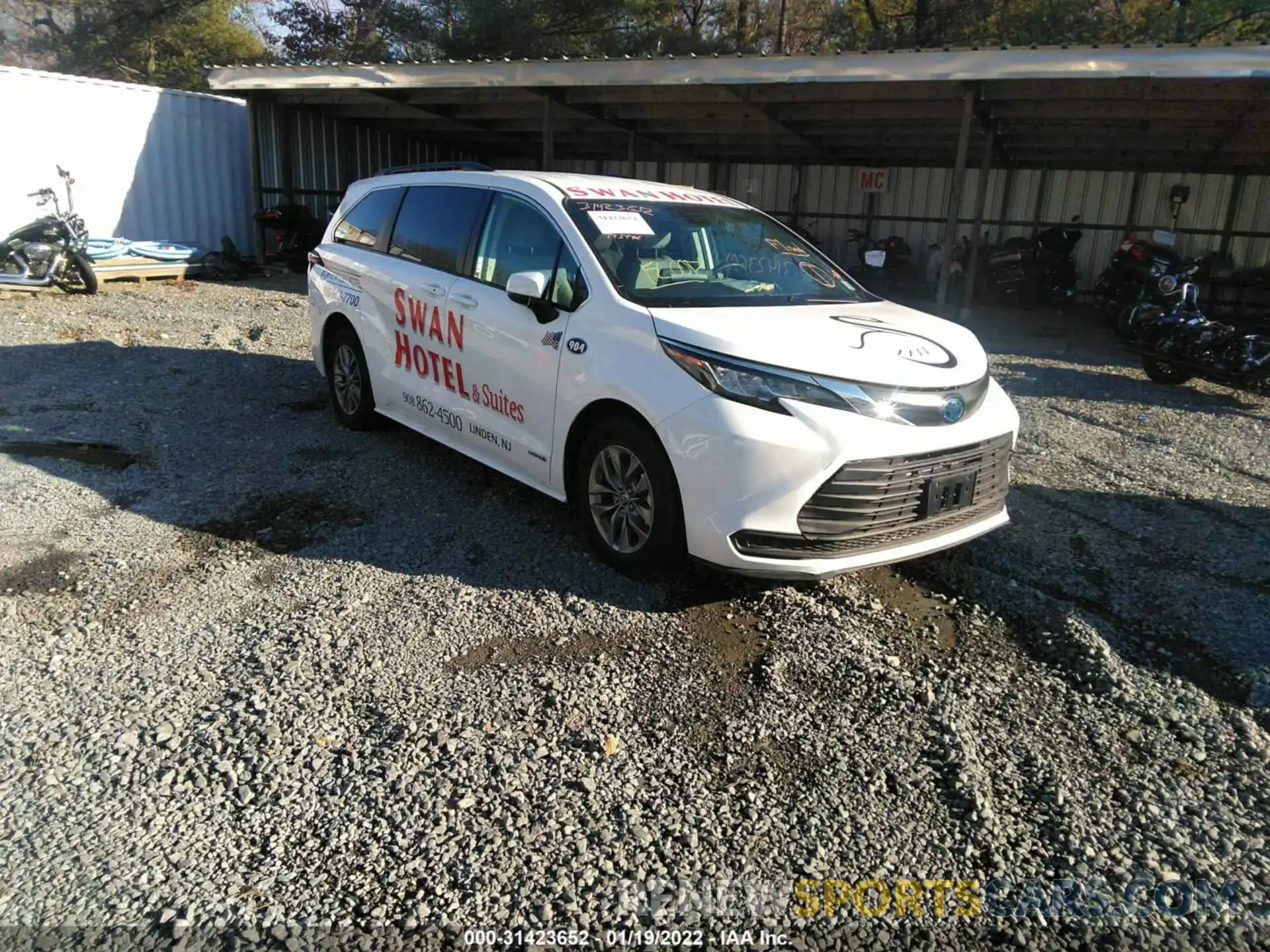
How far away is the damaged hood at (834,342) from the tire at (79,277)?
1112 centimetres

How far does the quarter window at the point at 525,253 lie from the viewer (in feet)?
14.0

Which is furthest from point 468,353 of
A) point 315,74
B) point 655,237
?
point 315,74

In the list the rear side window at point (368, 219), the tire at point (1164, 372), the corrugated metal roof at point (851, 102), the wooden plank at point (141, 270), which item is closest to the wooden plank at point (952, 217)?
the corrugated metal roof at point (851, 102)

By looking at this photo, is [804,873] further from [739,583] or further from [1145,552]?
[1145,552]

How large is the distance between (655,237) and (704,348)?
116 cm

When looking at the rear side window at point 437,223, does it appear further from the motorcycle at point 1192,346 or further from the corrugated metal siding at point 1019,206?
the corrugated metal siding at point 1019,206

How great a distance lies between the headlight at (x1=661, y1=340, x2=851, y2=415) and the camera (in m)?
3.52

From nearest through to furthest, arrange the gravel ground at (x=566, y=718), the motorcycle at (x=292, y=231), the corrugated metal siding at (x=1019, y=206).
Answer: the gravel ground at (x=566, y=718) → the corrugated metal siding at (x=1019, y=206) → the motorcycle at (x=292, y=231)

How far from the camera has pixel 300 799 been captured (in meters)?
2.68

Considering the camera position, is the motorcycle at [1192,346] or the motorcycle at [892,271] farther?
the motorcycle at [892,271]

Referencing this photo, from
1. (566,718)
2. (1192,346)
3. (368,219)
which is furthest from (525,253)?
(1192,346)

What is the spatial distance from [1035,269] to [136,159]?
14795mm

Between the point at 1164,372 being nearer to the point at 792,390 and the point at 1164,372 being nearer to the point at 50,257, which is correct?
the point at 792,390

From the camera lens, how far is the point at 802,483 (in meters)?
3.49
